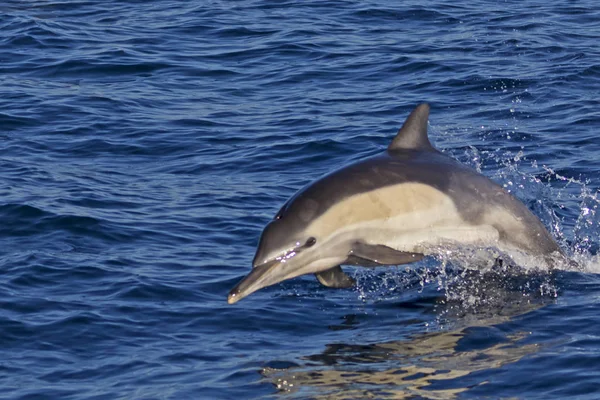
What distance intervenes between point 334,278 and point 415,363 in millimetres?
1192

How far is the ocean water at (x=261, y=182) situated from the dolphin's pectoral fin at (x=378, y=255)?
1.87 ft

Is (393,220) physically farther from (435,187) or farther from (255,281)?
(255,281)

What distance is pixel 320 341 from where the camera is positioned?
9.52 m

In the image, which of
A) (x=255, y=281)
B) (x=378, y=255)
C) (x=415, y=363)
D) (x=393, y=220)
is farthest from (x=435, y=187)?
(x=255, y=281)

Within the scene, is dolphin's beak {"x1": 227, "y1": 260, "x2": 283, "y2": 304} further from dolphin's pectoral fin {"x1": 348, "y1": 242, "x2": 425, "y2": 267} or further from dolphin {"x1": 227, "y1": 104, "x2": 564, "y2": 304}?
dolphin's pectoral fin {"x1": 348, "y1": 242, "x2": 425, "y2": 267}

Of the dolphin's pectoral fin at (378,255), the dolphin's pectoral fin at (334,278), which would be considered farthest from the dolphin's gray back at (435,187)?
the dolphin's pectoral fin at (334,278)

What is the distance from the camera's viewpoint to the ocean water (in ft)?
29.5

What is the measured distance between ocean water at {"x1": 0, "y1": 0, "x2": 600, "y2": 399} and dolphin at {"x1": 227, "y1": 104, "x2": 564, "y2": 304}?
501mm

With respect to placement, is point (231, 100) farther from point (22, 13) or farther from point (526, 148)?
point (22, 13)

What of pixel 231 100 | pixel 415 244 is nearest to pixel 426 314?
pixel 415 244

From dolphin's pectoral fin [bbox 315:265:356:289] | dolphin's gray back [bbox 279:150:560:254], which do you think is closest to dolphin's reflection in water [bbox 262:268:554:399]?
dolphin's pectoral fin [bbox 315:265:356:289]

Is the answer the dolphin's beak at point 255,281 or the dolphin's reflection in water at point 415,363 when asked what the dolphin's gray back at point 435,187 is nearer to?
the dolphin's beak at point 255,281

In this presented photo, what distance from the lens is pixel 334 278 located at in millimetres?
9805

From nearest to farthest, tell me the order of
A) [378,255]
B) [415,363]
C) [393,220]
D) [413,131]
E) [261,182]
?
[415,363]
[378,255]
[393,220]
[413,131]
[261,182]
